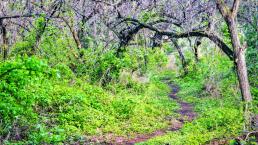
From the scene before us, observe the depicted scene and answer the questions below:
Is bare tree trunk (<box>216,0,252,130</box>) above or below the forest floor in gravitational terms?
above

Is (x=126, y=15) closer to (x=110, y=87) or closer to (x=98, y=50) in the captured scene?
(x=98, y=50)

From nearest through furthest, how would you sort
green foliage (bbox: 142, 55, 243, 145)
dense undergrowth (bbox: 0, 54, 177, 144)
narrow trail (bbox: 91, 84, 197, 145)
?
1. dense undergrowth (bbox: 0, 54, 177, 144)
2. green foliage (bbox: 142, 55, 243, 145)
3. narrow trail (bbox: 91, 84, 197, 145)

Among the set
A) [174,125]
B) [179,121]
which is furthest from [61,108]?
[179,121]

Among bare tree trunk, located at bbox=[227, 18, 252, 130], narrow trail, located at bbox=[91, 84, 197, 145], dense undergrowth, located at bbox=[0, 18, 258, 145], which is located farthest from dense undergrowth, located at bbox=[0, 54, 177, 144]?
bare tree trunk, located at bbox=[227, 18, 252, 130]

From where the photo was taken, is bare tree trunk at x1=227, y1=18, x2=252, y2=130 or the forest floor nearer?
the forest floor

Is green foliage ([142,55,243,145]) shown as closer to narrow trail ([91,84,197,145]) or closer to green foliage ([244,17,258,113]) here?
narrow trail ([91,84,197,145])

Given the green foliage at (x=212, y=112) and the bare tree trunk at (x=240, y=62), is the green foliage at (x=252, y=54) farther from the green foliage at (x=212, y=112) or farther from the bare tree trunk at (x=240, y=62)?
the bare tree trunk at (x=240, y=62)

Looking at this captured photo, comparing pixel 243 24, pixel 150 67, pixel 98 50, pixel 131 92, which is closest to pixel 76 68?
pixel 98 50

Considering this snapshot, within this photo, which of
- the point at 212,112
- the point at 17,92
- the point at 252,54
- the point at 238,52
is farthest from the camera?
the point at 252,54

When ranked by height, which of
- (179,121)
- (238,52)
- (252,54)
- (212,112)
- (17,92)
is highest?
(238,52)

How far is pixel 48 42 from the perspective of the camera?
49.2ft

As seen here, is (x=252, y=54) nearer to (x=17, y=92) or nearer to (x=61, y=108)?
(x=61, y=108)

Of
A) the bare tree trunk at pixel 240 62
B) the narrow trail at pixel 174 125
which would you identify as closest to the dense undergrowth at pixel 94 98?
the narrow trail at pixel 174 125

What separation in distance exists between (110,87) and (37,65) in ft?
25.7
